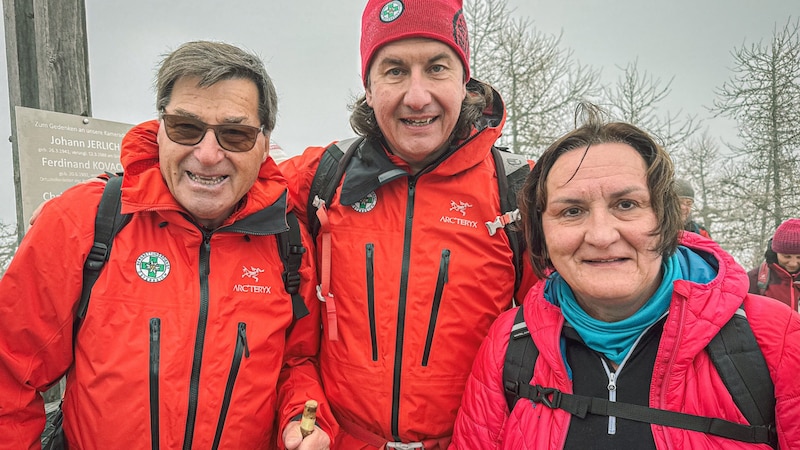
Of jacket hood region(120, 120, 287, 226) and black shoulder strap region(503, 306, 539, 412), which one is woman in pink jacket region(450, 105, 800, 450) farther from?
jacket hood region(120, 120, 287, 226)

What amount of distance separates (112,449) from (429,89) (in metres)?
2.17

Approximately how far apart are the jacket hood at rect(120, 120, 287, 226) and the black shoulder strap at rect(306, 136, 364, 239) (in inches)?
10.9

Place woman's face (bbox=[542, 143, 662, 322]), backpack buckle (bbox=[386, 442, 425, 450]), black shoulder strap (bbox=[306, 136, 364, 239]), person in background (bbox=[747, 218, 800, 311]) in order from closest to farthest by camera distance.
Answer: woman's face (bbox=[542, 143, 662, 322])
backpack buckle (bbox=[386, 442, 425, 450])
black shoulder strap (bbox=[306, 136, 364, 239])
person in background (bbox=[747, 218, 800, 311])

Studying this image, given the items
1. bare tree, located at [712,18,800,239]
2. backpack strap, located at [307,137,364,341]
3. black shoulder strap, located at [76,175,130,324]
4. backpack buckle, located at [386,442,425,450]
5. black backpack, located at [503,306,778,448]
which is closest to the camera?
black backpack, located at [503,306,778,448]

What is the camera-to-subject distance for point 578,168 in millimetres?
2041

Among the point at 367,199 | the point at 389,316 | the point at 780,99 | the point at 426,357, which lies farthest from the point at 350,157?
the point at 780,99

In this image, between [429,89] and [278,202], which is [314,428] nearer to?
[278,202]

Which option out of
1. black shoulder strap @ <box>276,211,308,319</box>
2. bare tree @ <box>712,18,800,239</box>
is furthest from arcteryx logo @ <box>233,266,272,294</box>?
bare tree @ <box>712,18,800,239</box>

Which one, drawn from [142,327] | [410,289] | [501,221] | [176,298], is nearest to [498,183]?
[501,221]

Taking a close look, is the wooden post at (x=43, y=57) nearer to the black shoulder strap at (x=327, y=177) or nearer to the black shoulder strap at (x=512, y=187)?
the black shoulder strap at (x=327, y=177)

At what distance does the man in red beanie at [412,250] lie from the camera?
2.40m

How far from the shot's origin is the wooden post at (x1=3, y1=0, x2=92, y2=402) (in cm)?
360

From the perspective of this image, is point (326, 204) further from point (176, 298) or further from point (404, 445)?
point (404, 445)

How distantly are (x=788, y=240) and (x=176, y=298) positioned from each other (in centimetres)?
879
